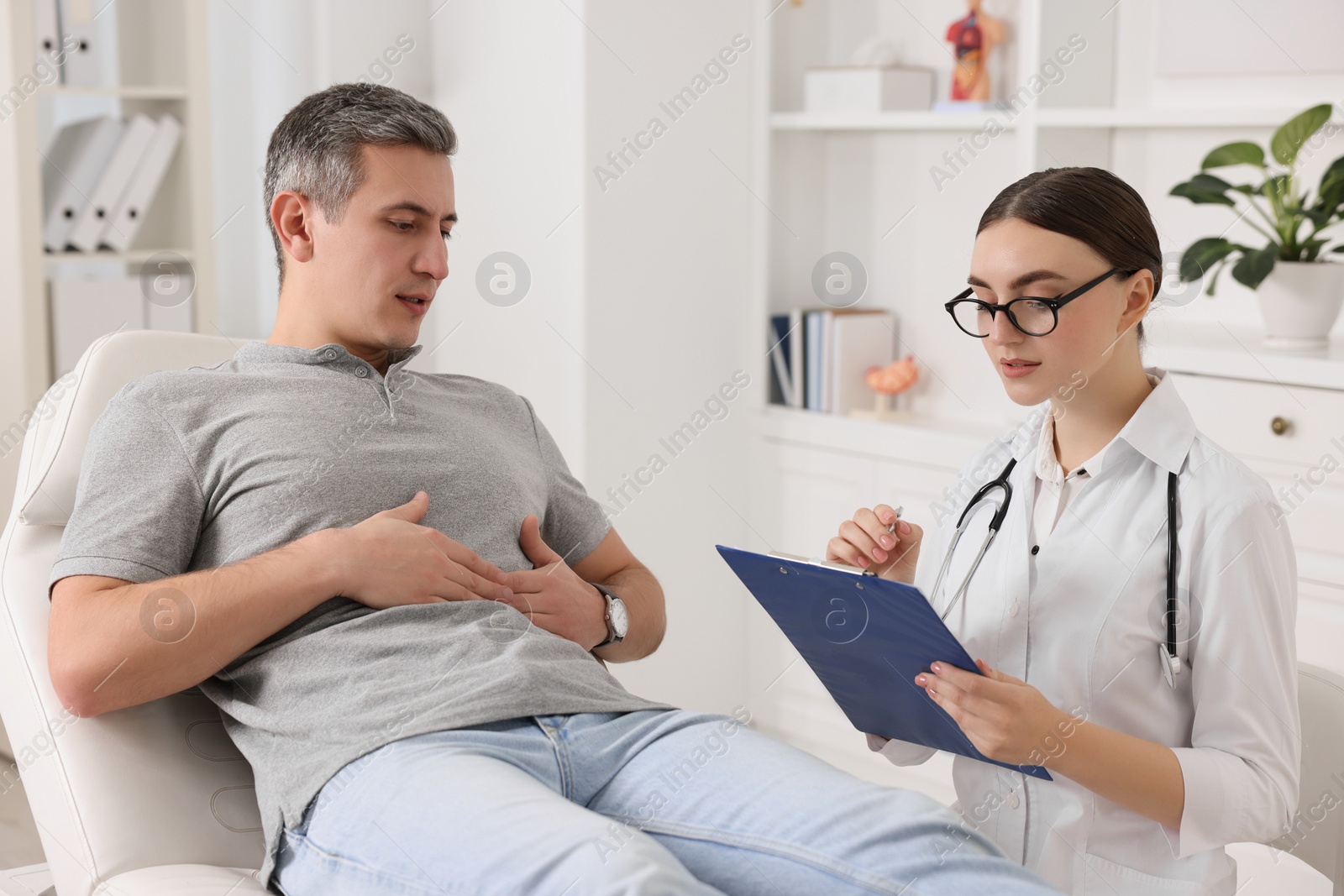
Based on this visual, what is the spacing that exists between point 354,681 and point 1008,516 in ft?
2.45

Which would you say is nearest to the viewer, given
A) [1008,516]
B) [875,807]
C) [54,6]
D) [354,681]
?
[875,807]

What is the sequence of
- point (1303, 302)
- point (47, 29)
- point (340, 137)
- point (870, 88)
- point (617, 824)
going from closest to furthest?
point (617, 824), point (340, 137), point (1303, 302), point (47, 29), point (870, 88)

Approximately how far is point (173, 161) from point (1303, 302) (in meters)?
2.41

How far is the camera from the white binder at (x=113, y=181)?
114 inches

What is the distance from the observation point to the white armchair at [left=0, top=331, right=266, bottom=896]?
1.37 meters

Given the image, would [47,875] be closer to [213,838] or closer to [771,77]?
[213,838]

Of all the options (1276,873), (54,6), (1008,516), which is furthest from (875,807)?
(54,6)

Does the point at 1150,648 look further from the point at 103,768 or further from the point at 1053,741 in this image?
the point at 103,768

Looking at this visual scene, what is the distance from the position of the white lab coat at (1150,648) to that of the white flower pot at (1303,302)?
104cm

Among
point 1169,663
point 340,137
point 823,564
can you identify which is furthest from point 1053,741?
point 340,137

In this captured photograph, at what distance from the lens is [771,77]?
310cm

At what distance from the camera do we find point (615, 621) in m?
1.69

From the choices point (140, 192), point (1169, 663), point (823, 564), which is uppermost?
point (140, 192)

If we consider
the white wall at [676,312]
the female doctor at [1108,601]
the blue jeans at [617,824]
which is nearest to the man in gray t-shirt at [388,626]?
the blue jeans at [617,824]
